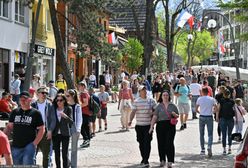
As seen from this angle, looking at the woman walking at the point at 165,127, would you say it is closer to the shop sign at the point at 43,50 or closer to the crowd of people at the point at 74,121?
the crowd of people at the point at 74,121

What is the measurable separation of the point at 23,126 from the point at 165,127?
443 centimetres

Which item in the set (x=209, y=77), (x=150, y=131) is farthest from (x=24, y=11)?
(x=150, y=131)

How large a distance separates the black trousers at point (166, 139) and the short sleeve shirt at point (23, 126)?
4.21 m

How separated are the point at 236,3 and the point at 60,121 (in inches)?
235

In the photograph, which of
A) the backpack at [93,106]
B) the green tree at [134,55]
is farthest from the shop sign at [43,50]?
the backpack at [93,106]

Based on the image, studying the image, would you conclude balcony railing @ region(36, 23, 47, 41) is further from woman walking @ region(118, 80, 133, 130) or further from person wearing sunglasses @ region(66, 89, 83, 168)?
person wearing sunglasses @ region(66, 89, 83, 168)

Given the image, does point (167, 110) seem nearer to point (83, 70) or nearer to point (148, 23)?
point (148, 23)

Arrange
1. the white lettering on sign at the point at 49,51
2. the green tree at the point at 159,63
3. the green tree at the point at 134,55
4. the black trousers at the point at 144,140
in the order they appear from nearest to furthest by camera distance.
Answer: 1. the black trousers at the point at 144,140
2. the white lettering on sign at the point at 49,51
3. the green tree at the point at 134,55
4. the green tree at the point at 159,63

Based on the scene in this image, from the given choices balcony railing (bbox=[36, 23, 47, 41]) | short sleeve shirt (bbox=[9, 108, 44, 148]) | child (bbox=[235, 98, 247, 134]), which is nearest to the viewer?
short sleeve shirt (bbox=[9, 108, 44, 148])

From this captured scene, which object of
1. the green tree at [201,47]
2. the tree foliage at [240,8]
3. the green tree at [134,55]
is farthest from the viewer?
the green tree at [201,47]

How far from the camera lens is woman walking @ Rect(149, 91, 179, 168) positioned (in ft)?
41.9

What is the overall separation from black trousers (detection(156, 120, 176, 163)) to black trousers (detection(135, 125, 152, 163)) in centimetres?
28

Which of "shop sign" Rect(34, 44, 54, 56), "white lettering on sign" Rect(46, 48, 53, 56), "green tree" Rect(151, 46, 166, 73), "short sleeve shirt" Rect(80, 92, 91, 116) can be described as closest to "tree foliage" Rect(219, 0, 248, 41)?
"short sleeve shirt" Rect(80, 92, 91, 116)

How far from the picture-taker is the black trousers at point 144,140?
513 inches
